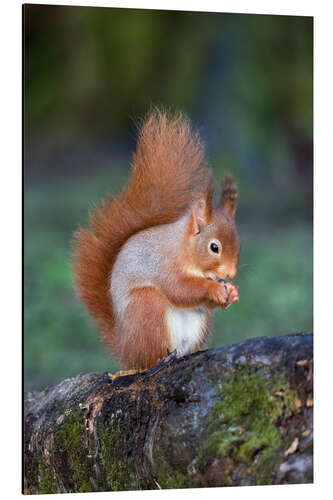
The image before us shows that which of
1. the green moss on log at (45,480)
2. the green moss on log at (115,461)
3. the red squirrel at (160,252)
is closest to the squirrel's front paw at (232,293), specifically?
the red squirrel at (160,252)

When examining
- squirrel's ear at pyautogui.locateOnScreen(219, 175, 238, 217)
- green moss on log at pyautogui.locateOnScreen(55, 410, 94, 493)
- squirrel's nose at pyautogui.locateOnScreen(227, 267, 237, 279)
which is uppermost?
squirrel's ear at pyautogui.locateOnScreen(219, 175, 238, 217)

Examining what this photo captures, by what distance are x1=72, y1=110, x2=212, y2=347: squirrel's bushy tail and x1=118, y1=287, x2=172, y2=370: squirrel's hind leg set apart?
0.57 feet

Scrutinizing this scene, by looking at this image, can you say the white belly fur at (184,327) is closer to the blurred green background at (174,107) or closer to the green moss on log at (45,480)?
the blurred green background at (174,107)

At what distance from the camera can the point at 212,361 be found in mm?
2529

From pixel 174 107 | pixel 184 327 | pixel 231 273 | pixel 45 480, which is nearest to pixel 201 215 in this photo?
pixel 231 273

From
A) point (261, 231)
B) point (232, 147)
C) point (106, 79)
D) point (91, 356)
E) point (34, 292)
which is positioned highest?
point (106, 79)

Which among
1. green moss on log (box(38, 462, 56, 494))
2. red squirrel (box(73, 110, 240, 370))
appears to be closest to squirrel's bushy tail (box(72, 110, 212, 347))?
red squirrel (box(73, 110, 240, 370))

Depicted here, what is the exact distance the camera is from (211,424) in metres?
2.51

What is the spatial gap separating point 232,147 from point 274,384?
1.48m

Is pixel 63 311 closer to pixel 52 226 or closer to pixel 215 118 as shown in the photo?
pixel 52 226

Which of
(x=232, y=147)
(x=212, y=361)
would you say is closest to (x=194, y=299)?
(x=212, y=361)

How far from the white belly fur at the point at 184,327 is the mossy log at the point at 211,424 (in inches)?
4.3

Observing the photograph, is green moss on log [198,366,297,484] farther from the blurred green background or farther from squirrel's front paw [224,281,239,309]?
the blurred green background

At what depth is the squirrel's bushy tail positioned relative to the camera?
9.32 feet
